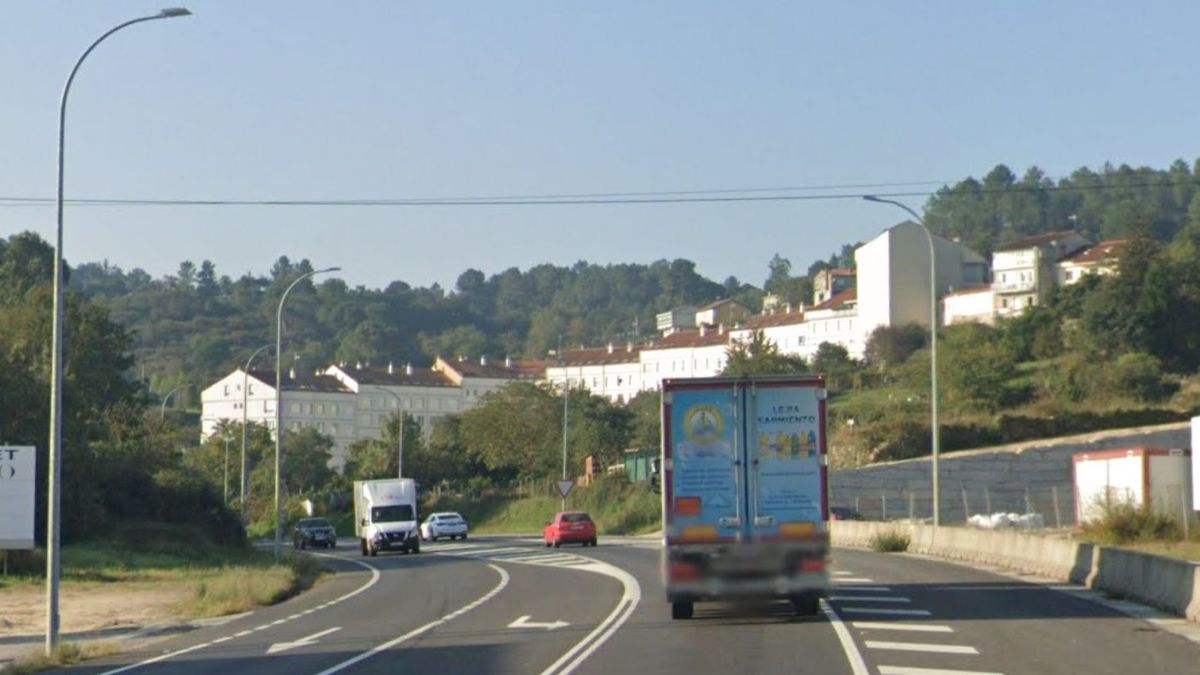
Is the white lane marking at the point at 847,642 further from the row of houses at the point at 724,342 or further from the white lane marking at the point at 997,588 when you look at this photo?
the row of houses at the point at 724,342

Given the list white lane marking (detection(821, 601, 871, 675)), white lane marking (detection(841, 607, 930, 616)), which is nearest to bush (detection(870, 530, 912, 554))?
white lane marking (detection(821, 601, 871, 675))

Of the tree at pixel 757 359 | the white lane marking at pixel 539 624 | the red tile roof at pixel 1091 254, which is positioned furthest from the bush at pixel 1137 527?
the red tile roof at pixel 1091 254

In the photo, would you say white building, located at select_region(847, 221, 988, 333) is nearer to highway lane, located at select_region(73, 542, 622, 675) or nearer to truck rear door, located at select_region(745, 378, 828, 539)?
highway lane, located at select_region(73, 542, 622, 675)

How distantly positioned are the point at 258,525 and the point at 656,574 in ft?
215

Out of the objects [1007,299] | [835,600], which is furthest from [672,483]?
[1007,299]

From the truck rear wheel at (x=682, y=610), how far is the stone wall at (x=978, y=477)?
2101 inches

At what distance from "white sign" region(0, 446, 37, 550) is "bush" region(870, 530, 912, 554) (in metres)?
23.1

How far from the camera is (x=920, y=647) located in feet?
68.3

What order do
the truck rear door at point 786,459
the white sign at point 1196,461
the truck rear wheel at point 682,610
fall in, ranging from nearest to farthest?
the truck rear door at point 786,459 < the truck rear wheel at point 682,610 < the white sign at point 1196,461

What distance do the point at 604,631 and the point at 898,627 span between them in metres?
4.02

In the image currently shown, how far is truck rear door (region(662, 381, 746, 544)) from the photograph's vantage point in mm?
24719

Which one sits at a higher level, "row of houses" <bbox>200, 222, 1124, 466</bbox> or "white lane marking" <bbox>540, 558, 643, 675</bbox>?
"row of houses" <bbox>200, 222, 1124, 466</bbox>

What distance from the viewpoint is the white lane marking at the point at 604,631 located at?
64.1 feet

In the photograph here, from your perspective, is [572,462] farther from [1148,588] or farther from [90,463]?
[1148,588]
